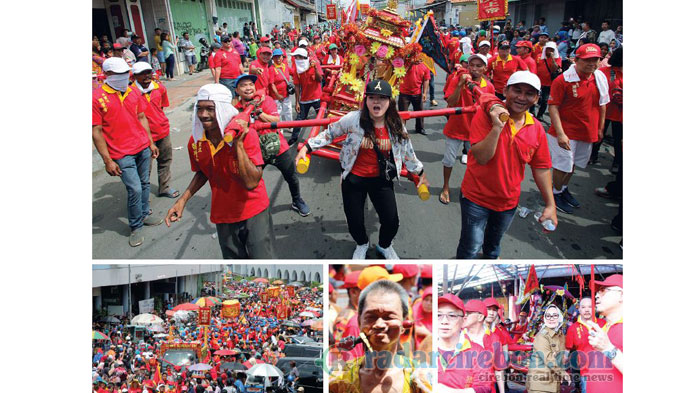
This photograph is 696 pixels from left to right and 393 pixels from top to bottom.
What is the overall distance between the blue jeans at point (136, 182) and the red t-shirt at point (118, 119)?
11 centimetres

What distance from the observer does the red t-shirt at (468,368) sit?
306 centimetres

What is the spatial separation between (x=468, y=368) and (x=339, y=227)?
2056 millimetres

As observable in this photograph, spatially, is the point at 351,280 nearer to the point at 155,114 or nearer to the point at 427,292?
the point at 427,292

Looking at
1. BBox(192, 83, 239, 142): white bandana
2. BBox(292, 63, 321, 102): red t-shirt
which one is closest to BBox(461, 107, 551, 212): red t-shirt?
BBox(192, 83, 239, 142): white bandana

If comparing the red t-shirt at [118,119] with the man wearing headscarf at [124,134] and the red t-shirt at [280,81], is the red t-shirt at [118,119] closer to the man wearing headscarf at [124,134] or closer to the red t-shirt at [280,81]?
the man wearing headscarf at [124,134]

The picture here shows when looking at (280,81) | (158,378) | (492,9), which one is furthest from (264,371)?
(492,9)

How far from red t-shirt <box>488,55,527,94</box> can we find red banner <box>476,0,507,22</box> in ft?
4.03

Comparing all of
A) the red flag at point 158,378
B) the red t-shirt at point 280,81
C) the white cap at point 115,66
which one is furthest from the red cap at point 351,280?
the red t-shirt at point 280,81

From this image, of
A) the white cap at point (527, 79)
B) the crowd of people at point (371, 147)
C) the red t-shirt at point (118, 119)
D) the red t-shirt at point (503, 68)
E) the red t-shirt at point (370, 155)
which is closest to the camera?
the white cap at point (527, 79)

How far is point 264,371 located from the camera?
421cm

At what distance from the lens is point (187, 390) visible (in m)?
4.27

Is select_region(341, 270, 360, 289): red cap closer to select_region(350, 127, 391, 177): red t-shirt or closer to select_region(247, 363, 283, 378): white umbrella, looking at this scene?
select_region(350, 127, 391, 177): red t-shirt

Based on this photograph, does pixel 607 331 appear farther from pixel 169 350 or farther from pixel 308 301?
pixel 169 350

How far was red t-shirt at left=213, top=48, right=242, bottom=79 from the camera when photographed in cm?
873
